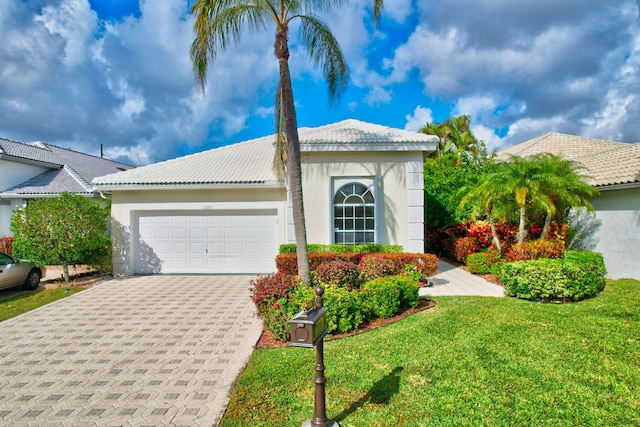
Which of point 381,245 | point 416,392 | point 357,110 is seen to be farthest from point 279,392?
point 357,110

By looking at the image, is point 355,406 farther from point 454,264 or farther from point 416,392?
point 454,264

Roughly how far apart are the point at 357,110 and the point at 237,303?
960 cm

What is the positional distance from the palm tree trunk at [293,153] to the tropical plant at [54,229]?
339 inches

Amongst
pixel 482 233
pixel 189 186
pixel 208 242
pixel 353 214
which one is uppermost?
pixel 189 186

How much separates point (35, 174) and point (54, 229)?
12357mm

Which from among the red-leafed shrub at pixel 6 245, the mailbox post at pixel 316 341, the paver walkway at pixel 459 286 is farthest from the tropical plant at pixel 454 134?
the red-leafed shrub at pixel 6 245

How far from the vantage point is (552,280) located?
7.80 meters

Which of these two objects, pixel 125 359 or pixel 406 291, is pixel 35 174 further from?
pixel 406 291

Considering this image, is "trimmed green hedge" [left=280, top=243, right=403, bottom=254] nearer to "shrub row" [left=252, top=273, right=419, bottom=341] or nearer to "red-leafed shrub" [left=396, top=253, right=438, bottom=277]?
"red-leafed shrub" [left=396, top=253, right=438, bottom=277]

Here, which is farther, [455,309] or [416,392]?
[455,309]

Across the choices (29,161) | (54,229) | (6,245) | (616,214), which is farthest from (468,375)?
(29,161)

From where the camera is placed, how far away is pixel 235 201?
42.2 feet

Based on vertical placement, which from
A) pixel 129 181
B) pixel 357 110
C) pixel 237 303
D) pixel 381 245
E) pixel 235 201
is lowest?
pixel 237 303

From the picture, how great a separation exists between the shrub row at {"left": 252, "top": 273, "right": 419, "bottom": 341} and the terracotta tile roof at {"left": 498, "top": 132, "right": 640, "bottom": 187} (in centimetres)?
858
